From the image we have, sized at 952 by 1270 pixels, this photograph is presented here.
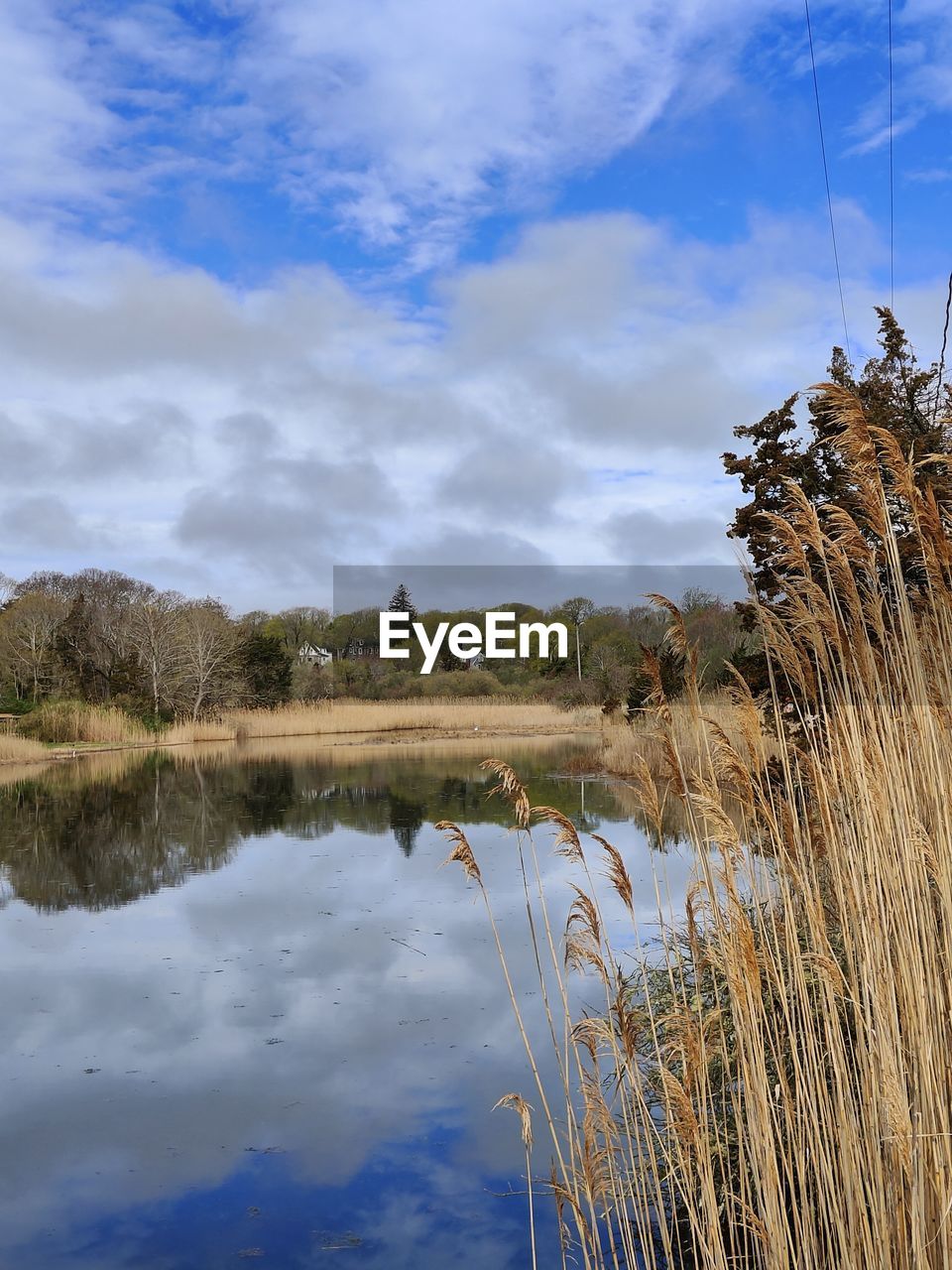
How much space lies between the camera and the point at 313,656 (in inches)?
1578

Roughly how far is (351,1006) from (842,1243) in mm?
3995

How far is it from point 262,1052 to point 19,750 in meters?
16.4

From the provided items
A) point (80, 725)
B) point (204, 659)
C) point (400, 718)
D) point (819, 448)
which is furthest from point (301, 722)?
point (819, 448)

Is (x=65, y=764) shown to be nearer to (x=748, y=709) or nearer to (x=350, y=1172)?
(x=350, y=1172)

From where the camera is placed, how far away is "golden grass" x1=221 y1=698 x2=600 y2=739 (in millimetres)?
25625

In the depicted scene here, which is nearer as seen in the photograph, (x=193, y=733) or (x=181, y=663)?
(x=193, y=733)

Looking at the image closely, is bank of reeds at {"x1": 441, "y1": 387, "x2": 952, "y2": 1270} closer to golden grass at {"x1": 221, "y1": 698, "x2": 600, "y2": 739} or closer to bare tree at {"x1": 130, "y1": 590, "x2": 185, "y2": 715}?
golden grass at {"x1": 221, "y1": 698, "x2": 600, "y2": 739}

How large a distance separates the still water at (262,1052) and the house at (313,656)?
27.4 m

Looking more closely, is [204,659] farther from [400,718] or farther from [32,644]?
[400,718]

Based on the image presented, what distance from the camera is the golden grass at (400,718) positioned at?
84.1 ft

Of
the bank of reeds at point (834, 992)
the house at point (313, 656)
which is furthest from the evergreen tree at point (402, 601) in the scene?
the bank of reeds at point (834, 992)

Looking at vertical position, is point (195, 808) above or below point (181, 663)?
below

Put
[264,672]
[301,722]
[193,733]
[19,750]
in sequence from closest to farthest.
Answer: [19,750], [193,733], [301,722], [264,672]

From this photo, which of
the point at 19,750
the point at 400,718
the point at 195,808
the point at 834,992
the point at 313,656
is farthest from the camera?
the point at 313,656
